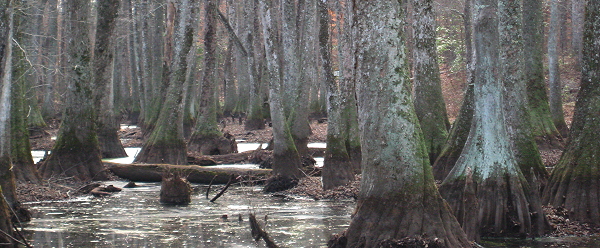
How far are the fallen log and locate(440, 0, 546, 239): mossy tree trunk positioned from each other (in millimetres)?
6388

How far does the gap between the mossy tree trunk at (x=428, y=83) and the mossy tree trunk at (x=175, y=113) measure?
20.1ft

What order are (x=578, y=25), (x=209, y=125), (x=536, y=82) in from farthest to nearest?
(x=578, y=25) < (x=209, y=125) < (x=536, y=82)

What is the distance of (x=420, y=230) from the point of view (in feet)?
23.7

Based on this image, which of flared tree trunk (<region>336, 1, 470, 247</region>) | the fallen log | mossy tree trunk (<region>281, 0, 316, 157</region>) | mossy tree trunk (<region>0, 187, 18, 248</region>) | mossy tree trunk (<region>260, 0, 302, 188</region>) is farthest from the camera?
mossy tree trunk (<region>281, 0, 316, 157</region>)

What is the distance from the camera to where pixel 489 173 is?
30.5 ft

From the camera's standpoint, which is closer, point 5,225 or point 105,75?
point 5,225

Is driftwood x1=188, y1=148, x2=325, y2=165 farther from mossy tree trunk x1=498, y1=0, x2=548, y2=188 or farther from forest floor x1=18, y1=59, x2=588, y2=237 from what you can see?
mossy tree trunk x1=498, y1=0, x2=548, y2=188

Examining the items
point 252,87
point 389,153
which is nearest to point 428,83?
point 389,153

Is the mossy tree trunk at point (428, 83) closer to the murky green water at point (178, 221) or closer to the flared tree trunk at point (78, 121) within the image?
the murky green water at point (178, 221)

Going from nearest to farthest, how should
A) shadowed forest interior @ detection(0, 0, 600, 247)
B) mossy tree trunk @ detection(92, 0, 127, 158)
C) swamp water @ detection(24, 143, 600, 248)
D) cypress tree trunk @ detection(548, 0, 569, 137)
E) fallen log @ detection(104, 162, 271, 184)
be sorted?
shadowed forest interior @ detection(0, 0, 600, 247), swamp water @ detection(24, 143, 600, 248), fallen log @ detection(104, 162, 271, 184), mossy tree trunk @ detection(92, 0, 127, 158), cypress tree trunk @ detection(548, 0, 569, 137)

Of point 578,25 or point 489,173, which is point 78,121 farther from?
point 578,25

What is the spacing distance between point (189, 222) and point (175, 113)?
732cm

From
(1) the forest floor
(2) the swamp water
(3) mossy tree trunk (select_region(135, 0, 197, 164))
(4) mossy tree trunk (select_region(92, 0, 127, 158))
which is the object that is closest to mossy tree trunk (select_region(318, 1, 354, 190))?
(1) the forest floor

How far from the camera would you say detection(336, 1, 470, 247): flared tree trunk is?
730 cm
